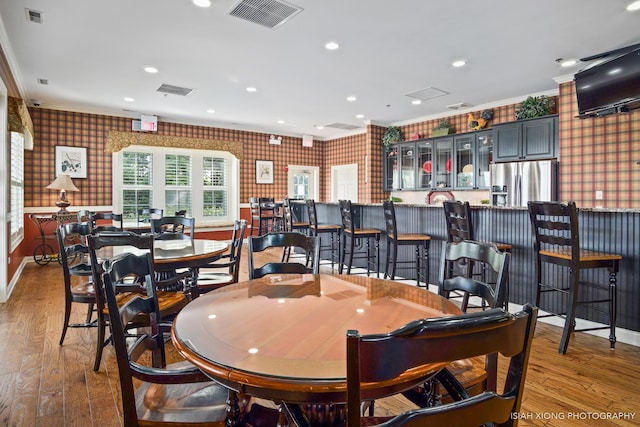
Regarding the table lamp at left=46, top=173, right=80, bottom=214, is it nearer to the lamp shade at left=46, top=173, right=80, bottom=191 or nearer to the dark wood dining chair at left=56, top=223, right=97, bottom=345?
the lamp shade at left=46, top=173, right=80, bottom=191

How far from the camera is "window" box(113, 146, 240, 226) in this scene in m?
7.25

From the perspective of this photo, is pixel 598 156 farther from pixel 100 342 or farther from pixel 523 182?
pixel 100 342

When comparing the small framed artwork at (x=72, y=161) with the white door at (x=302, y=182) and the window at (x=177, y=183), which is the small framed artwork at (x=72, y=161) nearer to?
the window at (x=177, y=183)

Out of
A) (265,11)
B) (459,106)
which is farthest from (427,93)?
(265,11)

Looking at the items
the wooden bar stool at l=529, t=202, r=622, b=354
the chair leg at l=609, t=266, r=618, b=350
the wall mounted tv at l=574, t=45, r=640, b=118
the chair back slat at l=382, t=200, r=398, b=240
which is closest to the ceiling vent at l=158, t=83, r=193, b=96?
the chair back slat at l=382, t=200, r=398, b=240

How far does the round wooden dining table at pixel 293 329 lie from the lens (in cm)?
84

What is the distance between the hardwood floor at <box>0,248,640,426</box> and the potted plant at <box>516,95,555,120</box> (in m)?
3.54

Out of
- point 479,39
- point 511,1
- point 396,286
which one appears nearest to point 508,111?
point 479,39

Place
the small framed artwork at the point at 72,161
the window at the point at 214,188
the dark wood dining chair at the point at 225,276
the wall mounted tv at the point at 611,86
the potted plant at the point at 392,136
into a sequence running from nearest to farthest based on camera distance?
the dark wood dining chair at the point at 225,276, the wall mounted tv at the point at 611,86, the small framed artwork at the point at 72,161, the potted plant at the point at 392,136, the window at the point at 214,188

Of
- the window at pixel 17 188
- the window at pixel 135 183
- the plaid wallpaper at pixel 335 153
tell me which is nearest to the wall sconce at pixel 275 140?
the plaid wallpaper at pixel 335 153

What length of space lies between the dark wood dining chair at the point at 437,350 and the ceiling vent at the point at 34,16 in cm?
410

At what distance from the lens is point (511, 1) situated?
3.02 m

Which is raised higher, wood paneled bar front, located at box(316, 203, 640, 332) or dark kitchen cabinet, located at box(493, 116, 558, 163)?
dark kitchen cabinet, located at box(493, 116, 558, 163)

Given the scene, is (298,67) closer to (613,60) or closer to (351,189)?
(613,60)
